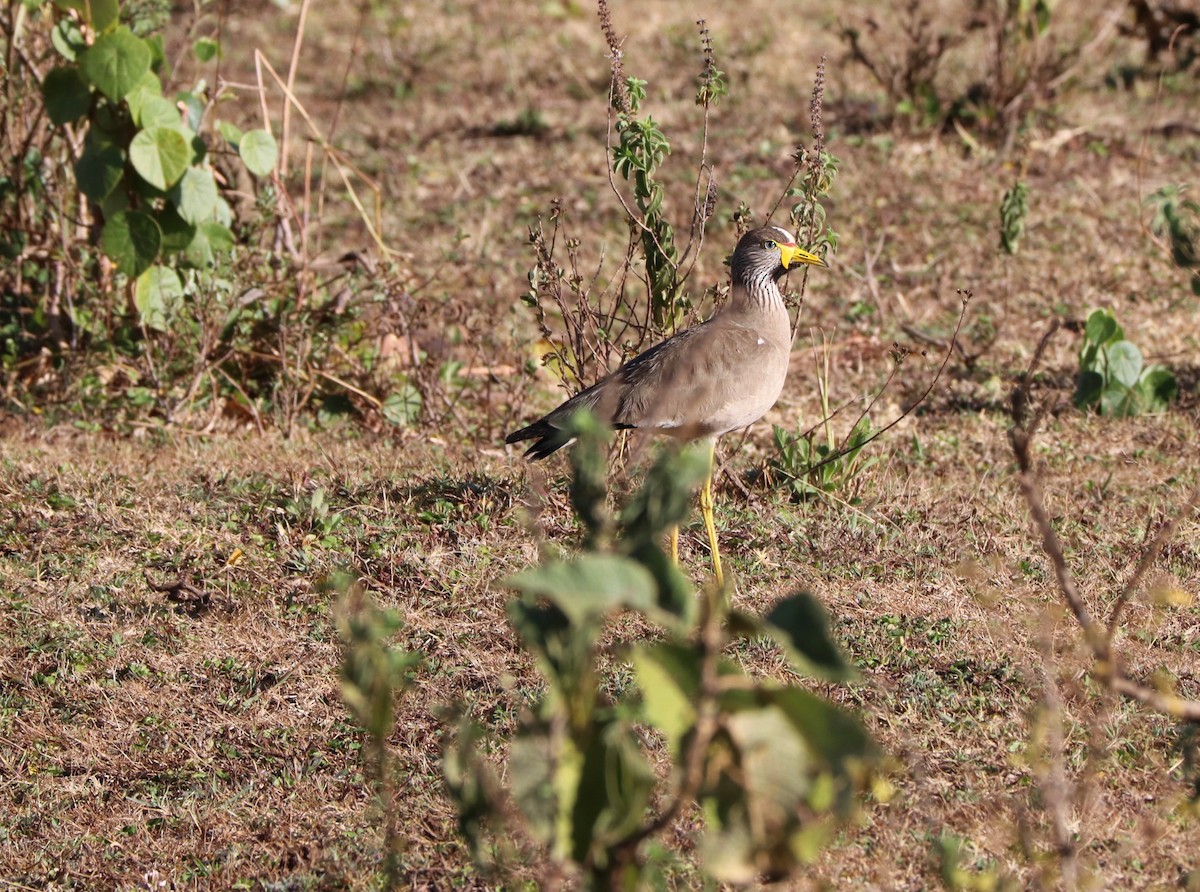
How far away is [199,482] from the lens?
5.55 m

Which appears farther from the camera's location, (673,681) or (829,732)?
(673,681)

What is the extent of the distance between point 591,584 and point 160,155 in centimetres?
452

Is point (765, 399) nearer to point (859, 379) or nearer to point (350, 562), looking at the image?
point (350, 562)

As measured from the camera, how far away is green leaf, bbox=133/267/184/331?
20.2 ft

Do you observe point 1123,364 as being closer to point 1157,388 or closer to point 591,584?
point 1157,388

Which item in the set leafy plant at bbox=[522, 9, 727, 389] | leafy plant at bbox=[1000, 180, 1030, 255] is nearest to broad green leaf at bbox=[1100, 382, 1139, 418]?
leafy plant at bbox=[1000, 180, 1030, 255]

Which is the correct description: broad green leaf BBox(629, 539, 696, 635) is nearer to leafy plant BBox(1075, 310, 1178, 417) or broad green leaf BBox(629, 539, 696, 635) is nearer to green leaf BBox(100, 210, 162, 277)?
green leaf BBox(100, 210, 162, 277)

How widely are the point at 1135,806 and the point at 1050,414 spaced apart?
296 centimetres

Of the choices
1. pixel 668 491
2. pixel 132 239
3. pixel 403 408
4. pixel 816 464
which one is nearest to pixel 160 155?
pixel 132 239

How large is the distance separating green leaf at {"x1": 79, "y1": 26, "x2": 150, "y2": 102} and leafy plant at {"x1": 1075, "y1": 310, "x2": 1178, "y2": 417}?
4173mm

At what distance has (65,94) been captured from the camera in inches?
228

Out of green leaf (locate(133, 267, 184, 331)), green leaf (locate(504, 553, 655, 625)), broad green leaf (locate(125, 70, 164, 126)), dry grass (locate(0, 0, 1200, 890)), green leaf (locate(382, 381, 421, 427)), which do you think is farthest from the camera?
green leaf (locate(382, 381, 421, 427))

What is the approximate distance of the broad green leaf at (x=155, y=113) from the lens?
226 inches

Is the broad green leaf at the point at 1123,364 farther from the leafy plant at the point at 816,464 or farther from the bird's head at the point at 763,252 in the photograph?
the bird's head at the point at 763,252
